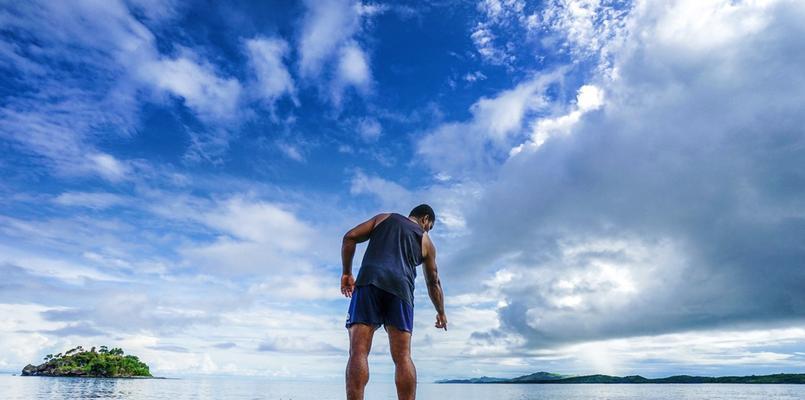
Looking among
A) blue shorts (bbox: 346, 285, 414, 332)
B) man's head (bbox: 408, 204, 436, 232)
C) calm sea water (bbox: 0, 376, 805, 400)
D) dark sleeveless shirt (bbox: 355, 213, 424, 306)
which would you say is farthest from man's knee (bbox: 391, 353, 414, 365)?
calm sea water (bbox: 0, 376, 805, 400)

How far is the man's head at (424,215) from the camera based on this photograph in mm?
6383

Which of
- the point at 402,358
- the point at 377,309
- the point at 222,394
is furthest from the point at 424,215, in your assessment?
the point at 222,394

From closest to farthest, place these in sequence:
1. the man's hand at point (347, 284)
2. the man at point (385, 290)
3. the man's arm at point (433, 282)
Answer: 1. the man at point (385, 290)
2. the man's hand at point (347, 284)
3. the man's arm at point (433, 282)

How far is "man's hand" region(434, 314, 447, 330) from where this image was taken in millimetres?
6664

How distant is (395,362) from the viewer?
18.2ft

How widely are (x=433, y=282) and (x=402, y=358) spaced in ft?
4.22

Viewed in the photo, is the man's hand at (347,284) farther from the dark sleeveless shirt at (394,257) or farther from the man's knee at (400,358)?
the man's knee at (400,358)

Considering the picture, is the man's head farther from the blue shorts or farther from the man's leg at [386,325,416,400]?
the man's leg at [386,325,416,400]

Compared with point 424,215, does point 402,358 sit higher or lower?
lower

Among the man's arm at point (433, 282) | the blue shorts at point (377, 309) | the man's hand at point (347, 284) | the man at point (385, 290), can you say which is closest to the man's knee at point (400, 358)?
the man at point (385, 290)

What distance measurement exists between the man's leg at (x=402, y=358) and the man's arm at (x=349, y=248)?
29.1 inches

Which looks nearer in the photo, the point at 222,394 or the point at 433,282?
the point at 433,282

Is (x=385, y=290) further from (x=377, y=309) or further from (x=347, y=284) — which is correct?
(x=347, y=284)

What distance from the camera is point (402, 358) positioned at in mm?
5504
